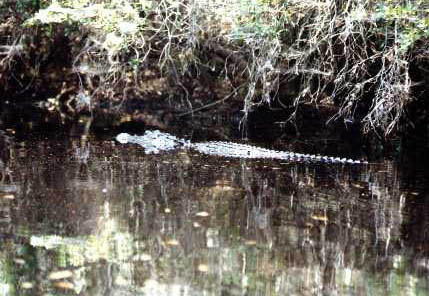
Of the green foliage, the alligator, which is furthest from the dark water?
the green foliage

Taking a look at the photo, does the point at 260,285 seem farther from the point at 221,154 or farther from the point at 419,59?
the point at 419,59

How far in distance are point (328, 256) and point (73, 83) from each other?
10.4 m

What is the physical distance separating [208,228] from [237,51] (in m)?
6.45

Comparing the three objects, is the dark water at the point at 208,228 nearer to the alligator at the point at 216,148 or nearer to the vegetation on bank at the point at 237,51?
the alligator at the point at 216,148

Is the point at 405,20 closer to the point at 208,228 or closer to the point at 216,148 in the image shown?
the point at 216,148

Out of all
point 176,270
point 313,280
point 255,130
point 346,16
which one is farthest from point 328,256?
point 255,130

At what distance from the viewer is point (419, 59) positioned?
919 centimetres

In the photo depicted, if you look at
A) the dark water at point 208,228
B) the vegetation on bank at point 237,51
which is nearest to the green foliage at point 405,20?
the vegetation on bank at point 237,51

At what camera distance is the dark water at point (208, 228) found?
4406mm

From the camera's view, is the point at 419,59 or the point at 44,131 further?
the point at 44,131

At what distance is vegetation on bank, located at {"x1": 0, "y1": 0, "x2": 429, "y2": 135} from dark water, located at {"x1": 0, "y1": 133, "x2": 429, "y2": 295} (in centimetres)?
201

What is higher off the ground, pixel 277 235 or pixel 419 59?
pixel 419 59

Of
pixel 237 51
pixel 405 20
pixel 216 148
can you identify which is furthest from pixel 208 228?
pixel 237 51

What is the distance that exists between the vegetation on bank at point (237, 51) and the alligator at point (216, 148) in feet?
3.25
